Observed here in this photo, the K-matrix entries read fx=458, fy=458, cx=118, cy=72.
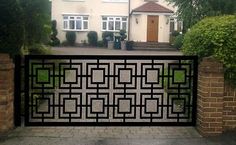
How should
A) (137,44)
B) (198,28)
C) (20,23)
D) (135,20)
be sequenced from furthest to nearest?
(135,20) → (137,44) → (198,28) → (20,23)

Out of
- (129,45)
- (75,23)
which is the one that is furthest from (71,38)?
(129,45)

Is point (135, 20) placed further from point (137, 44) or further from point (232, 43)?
point (232, 43)

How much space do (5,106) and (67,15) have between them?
38704 mm

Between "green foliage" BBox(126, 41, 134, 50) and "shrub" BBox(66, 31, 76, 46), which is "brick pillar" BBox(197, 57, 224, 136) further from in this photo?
"shrub" BBox(66, 31, 76, 46)

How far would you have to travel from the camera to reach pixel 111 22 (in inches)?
1790

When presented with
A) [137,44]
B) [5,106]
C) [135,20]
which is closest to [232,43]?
→ [5,106]

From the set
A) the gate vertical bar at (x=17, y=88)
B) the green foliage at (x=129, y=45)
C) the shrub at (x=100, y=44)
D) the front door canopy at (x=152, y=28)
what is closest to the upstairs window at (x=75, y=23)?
the shrub at (x=100, y=44)

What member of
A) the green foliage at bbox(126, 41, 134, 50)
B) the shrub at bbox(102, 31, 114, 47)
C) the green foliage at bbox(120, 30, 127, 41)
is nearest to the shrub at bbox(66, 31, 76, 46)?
the shrub at bbox(102, 31, 114, 47)

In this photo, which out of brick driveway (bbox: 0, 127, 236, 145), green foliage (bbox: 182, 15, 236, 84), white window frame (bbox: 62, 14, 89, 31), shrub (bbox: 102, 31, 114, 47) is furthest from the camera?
white window frame (bbox: 62, 14, 89, 31)

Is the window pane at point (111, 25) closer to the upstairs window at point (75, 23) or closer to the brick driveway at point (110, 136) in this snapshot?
the upstairs window at point (75, 23)

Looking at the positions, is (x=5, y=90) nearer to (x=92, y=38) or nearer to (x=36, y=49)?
(x=36, y=49)

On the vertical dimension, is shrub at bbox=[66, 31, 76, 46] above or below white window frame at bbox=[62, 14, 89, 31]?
below

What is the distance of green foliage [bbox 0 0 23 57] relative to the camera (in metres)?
7.47

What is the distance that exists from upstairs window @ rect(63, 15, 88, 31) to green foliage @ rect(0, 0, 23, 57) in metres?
38.2
